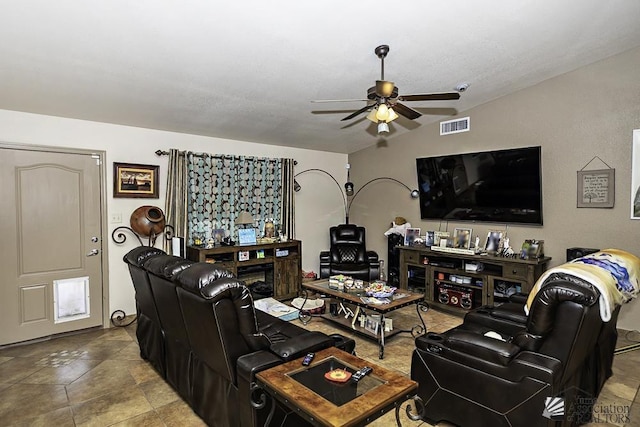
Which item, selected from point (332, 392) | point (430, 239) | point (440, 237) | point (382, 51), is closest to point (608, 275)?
point (332, 392)

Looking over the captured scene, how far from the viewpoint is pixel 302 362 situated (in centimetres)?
189

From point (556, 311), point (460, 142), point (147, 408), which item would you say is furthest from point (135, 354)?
point (460, 142)

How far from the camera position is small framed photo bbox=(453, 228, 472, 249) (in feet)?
16.2

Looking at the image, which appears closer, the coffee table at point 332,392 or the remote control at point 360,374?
the coffee table at point 332,392

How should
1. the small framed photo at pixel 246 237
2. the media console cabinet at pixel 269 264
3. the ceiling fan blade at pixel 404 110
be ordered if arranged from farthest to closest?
the small framed photo at pixel 246 237
the media console cabinet at pixel 269 264
the ceiling fan blade at pixel 404 110

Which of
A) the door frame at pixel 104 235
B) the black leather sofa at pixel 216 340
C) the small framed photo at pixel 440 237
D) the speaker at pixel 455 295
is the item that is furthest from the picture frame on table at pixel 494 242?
the door frame at pixel 104 235

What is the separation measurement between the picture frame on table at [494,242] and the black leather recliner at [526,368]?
2.35m

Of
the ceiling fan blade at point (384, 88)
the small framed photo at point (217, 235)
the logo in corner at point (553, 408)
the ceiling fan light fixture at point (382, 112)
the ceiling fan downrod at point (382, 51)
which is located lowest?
the logo in corner at point (553, 408)

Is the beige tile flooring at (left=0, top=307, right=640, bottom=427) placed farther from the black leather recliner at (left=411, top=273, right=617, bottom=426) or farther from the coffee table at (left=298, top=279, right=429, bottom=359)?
the black leather recliner at (left=411, top=273, right=617, bottom=426)

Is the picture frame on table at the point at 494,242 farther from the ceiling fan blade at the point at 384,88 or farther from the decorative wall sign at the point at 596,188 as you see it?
the ceiling fan blade at the point at 384,88

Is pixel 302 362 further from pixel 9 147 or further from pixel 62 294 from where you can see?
pixel 9 147

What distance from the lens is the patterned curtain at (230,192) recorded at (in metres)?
4.93

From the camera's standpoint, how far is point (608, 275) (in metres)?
2.06

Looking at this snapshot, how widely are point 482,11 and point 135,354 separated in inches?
172
